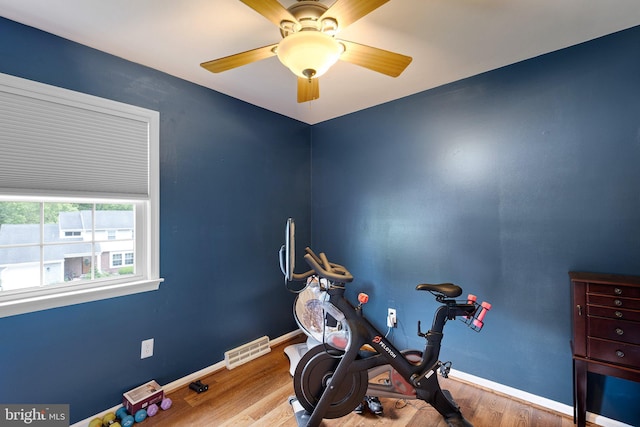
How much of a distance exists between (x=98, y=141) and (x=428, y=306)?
283 cm

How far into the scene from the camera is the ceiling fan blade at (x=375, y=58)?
1364mm

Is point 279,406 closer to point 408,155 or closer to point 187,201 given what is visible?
point 187,201

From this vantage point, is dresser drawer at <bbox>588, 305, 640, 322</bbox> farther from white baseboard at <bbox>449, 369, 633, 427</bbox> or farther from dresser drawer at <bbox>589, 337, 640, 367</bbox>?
white baseboard at <bbox>449, 369, 633, 427</bbox>

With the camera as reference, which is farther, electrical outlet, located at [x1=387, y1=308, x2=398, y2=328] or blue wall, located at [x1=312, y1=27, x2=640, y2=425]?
electrical outlet, located at [x1=387, y1=308, x2=398, y2=328]

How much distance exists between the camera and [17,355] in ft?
5.19

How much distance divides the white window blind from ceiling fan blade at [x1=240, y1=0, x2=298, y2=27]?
1.39m

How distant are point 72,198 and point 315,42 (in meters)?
1.78

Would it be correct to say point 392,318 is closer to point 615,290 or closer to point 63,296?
point 615,290

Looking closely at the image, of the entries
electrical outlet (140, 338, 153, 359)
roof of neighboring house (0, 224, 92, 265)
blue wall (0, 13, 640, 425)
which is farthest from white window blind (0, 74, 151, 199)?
electrical outlet (140, 338, 153, 359)

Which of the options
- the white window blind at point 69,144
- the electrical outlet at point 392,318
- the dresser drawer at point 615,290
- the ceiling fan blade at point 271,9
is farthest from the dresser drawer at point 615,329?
the white window blind at point 69,144

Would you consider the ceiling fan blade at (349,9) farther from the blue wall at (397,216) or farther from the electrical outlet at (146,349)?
the electrical outlet at (146,349)

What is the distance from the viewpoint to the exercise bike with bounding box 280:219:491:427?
1699mm

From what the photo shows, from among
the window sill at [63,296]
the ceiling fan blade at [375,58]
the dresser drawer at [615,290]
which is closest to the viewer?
the ceiling fan blade at [375,58]

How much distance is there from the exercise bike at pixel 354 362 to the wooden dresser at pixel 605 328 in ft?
1.68
